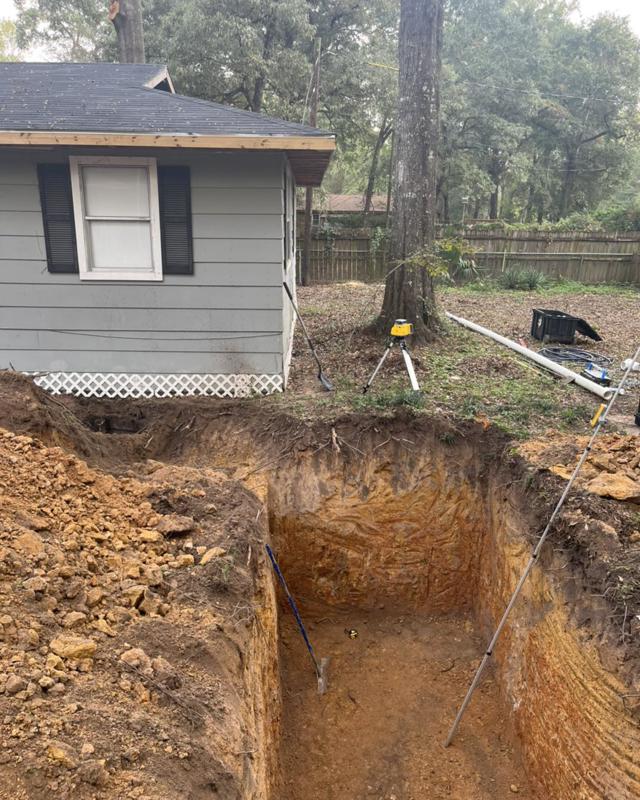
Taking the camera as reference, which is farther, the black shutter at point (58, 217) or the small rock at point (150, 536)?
the black shutter at point (58, 217)

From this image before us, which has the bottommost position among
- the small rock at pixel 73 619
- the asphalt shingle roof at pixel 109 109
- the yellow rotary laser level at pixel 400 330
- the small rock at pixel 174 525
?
the small rock at pixel 174 525

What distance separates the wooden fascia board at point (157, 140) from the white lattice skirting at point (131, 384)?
8.44 feet

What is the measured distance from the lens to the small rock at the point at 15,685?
2.11 meters

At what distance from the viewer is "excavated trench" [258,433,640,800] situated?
364cm

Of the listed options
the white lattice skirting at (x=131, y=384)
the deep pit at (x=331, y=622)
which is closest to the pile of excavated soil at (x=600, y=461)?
the deep pit at (x=331, y=622)

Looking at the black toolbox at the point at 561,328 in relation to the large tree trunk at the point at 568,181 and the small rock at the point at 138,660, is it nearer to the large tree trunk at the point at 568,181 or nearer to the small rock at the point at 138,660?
the small rock at the point at 138,660

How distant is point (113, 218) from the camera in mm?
6297

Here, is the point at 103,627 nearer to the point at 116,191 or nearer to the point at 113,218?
the point at 113,218

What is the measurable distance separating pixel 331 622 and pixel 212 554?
277 centimetres

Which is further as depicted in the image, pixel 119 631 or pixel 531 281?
pixel 531 281

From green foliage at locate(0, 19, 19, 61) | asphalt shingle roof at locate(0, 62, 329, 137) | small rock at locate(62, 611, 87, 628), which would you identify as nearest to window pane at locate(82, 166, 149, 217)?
asphalt shingle roof at locate(0, 62, 329, 137)

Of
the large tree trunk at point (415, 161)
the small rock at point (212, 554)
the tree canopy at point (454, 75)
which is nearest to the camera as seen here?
the small rock at point (212, 554)

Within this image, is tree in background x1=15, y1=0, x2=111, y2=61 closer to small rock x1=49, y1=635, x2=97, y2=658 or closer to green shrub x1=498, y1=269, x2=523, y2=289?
green shrub x1=498, y1=269, x2=523, y2=289

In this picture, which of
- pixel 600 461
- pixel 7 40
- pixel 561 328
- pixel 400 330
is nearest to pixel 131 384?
pixel 400 330
